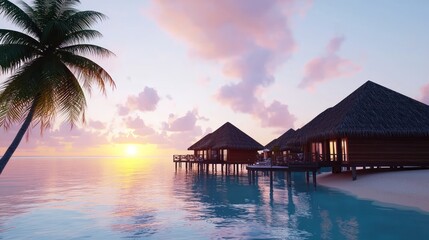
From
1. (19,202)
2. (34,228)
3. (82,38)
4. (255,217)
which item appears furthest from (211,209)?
(19,202)

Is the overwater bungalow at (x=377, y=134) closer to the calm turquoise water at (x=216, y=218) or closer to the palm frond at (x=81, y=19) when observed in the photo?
the calm turquoise water at (x=216, y=218)

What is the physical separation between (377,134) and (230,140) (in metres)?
19.7

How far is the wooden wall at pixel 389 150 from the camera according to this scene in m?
23.0

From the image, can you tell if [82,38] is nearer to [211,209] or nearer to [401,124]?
[211,209]

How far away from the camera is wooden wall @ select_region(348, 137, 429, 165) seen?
75.6ft

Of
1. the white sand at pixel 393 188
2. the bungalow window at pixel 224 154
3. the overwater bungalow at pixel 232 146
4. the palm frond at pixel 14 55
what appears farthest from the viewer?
the bungalow window at pixel 224 154

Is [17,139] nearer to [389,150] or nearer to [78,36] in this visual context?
[78,36]

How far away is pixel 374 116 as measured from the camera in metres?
23.5

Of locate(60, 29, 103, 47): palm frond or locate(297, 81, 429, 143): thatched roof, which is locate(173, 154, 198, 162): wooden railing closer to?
locate(297, 81, 429, 143): thatched roof

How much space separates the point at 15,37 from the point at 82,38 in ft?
7.76

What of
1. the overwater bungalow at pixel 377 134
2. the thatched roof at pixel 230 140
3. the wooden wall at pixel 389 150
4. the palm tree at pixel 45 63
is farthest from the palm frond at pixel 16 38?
the thatched roof at pixel 230 140

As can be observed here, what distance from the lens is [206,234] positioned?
39.9 feet

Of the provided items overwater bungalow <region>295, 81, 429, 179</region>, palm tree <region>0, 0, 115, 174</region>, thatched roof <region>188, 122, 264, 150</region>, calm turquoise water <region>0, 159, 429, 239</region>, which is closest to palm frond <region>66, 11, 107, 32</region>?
palm tree <region>0, 0, 115, 174</region>

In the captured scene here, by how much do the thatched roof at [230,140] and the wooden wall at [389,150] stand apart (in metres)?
17.6
